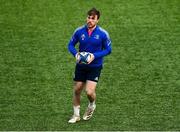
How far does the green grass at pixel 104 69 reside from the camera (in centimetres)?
920

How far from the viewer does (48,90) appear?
401 inches

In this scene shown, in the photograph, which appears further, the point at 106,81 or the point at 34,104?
the point at 106,81

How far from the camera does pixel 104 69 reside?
36.3 ft

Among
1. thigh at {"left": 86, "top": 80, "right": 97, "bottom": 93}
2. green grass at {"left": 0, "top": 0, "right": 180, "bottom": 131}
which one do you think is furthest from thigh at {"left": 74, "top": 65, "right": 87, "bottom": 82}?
green grass at {"left": 0, "top": 0, "right": 180, "bottom": 131}

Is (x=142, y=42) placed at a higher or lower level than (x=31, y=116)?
higher

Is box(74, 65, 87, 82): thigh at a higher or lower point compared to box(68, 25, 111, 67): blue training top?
lower

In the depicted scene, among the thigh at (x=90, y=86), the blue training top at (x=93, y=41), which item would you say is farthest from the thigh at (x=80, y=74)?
the blue training top at (x=93, y=41)

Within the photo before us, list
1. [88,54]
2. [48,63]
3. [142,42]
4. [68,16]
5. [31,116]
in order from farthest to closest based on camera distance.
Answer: [68,16]
[142,42]
[48,63]
[31,116]
[88,54]

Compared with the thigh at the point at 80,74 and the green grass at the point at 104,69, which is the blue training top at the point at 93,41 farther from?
the green grass at the point at 104,69

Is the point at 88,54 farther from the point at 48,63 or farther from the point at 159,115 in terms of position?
the point at 48,63

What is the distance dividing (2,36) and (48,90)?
8.53ft

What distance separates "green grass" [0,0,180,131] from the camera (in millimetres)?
9203

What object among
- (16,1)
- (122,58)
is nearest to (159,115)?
(122,58)

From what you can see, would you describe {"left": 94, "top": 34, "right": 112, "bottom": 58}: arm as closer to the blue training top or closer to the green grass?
the blue training top
